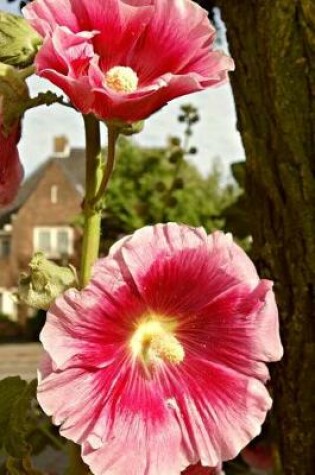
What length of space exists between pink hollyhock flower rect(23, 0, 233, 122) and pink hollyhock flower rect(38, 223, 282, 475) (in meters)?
0.07

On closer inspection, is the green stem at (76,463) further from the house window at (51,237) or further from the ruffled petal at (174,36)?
the house window at (51,237)

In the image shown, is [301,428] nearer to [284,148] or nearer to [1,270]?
[284,148]

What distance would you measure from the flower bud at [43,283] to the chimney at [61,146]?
16.3 m

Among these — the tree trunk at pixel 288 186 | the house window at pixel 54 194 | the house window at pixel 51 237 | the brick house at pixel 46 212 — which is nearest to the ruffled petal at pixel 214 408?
the tree trunk at pixel 288 186

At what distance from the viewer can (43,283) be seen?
0.50 meters

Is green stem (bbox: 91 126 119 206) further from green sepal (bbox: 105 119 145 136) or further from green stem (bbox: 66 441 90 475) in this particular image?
green stem (bbox: 66 441 90 475)

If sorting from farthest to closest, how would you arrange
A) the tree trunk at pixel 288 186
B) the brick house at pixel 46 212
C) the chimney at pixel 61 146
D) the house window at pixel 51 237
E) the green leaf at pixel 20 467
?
the chimney at pixel 61 146 → the brick house at pixel 46 212 → the house window at pixel 51 237 → the tree trunk at pixel 288 186 → the green leaf at pixel 20 467

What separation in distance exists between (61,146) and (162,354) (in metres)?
17.1

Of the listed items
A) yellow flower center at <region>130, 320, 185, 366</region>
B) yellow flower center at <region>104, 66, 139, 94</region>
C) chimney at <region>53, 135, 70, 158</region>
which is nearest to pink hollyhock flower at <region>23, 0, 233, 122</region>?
yellow flower center at <region>104, 66, 139, 94</region>

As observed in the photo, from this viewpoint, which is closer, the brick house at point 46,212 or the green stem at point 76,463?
the green stem at point 76,463

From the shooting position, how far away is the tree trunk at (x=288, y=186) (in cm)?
89

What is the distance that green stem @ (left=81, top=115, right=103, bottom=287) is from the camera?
0.54 m

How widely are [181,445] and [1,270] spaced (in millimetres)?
16392

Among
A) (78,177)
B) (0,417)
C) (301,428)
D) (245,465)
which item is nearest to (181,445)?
(0,417)
